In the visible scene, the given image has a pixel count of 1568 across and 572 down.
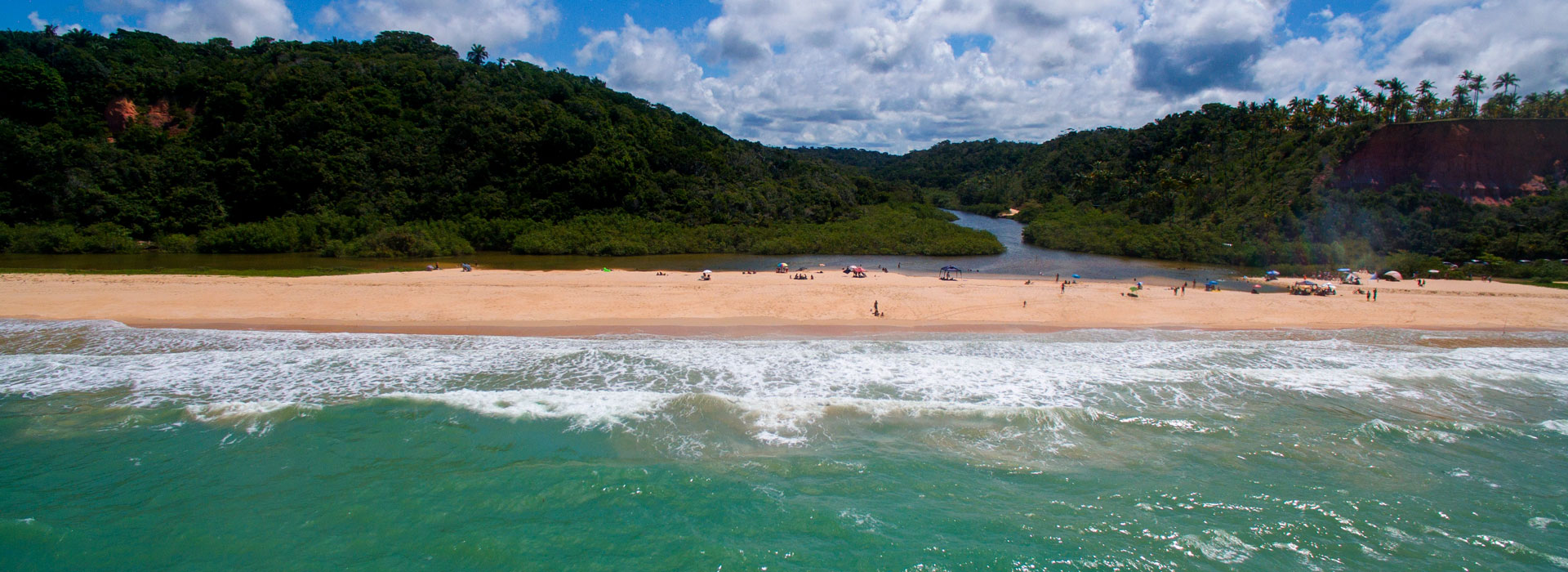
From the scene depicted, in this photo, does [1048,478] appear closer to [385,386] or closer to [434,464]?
[434,464]

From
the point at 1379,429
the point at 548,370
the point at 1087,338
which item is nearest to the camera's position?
the point at 1379,429

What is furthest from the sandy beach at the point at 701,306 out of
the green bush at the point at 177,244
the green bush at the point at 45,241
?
the green bush at the point at 177,244

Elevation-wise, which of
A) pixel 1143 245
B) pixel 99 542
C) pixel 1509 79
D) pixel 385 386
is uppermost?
pixel 1509 79

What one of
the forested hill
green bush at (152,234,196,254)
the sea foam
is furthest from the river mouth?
the sea foam

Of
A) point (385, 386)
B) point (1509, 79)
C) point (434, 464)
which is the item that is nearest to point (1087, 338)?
point (434, 464)

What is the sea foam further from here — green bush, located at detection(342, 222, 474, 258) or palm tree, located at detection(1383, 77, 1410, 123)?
palm tree, located at detection(1383, 77, 1410, 123)
